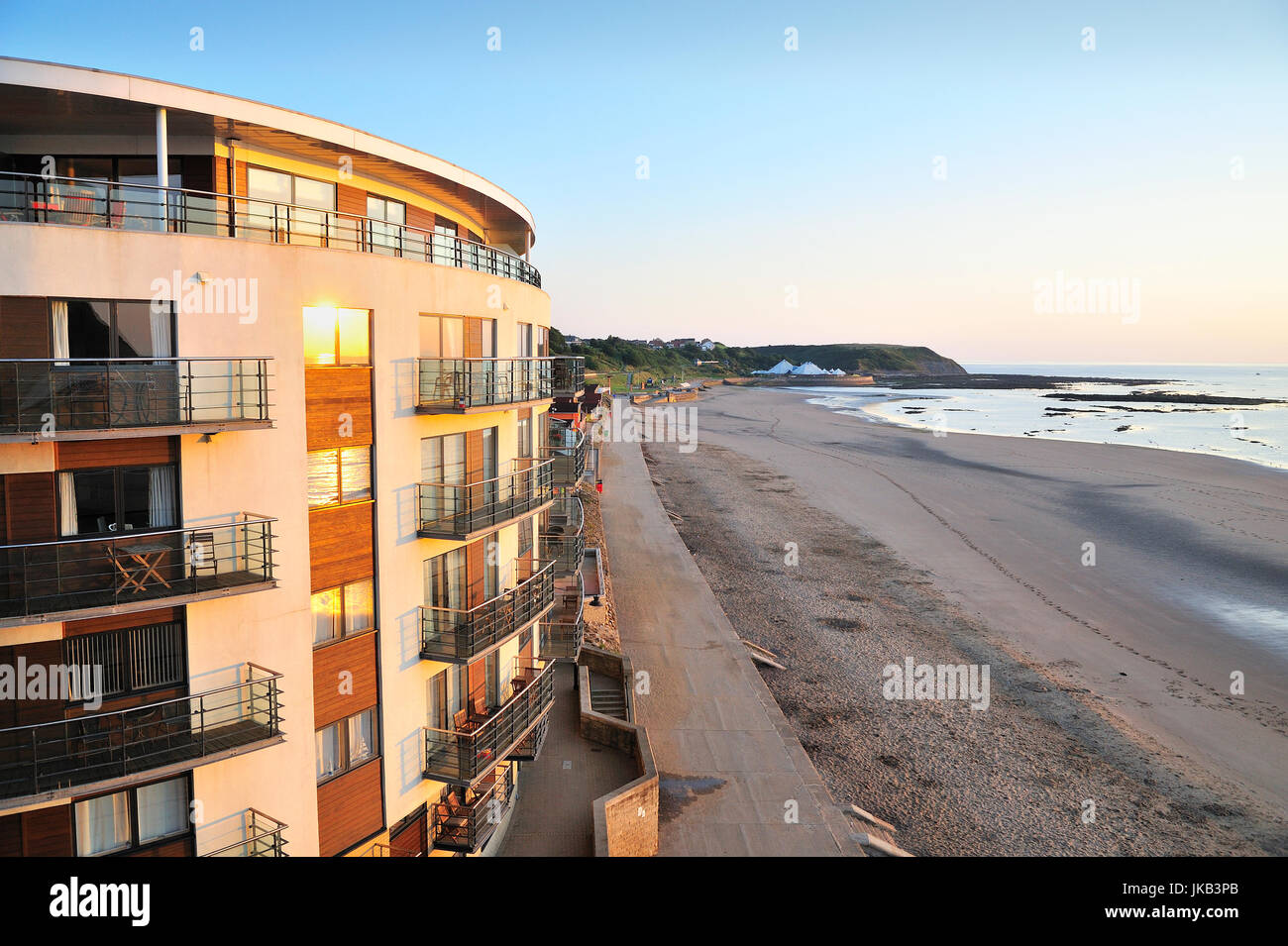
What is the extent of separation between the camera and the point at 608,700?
23.3 meters

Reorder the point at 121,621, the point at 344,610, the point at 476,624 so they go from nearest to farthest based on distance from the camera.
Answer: the point at 121,621 < the point at 344,610 < the point at 476,624

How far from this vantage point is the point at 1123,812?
66.0 ft

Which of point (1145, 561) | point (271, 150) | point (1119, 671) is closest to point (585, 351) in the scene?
point (1145, 561)

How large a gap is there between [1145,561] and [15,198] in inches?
1865

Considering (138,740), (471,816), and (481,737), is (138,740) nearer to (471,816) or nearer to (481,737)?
(481,737)

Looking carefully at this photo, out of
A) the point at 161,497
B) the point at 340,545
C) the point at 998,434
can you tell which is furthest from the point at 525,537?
the point at 998,434

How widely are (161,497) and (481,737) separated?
7240mm

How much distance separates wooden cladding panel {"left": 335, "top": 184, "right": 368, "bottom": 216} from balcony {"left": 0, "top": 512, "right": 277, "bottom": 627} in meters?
6.26

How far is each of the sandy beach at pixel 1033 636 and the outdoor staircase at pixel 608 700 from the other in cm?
585

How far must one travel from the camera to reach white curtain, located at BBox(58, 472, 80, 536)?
983 centimetres

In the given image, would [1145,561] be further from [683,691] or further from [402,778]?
[402,778]

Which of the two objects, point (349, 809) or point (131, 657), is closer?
point (131, 657)

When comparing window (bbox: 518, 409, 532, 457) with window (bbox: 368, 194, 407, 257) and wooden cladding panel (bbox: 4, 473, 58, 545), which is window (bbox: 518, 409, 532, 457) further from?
wooden cladding panel (bbox: 4, 473, 58, 545)

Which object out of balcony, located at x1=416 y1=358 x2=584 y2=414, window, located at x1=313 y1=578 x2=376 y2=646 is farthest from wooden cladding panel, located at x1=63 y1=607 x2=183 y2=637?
balcony, located at x1=416 y1=358 x2=584 y2=414
